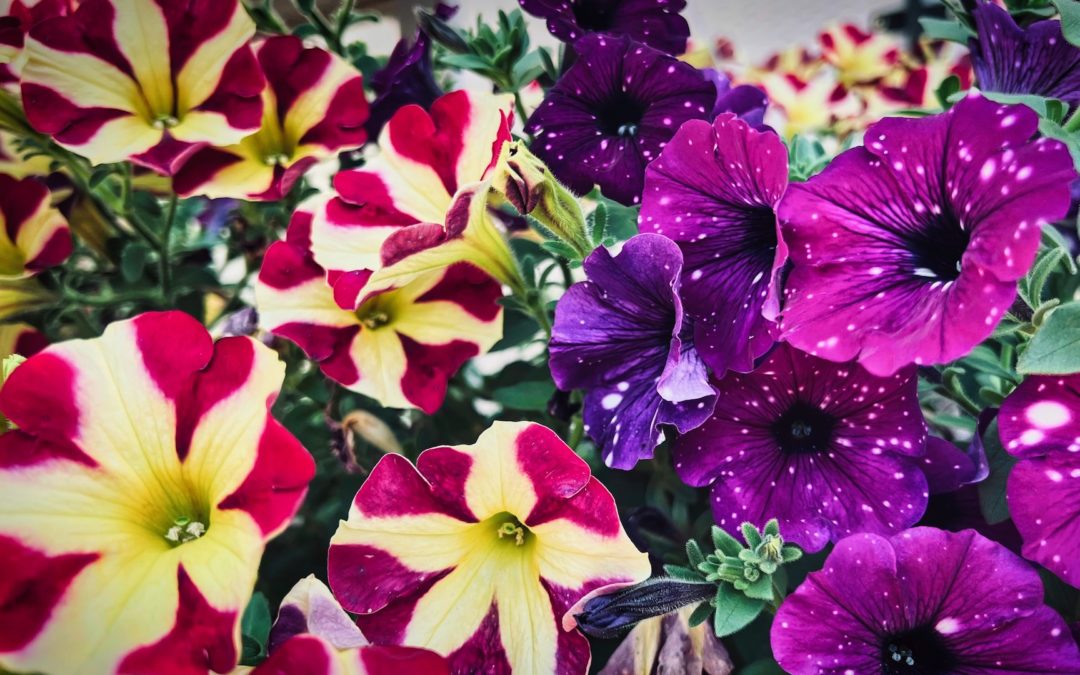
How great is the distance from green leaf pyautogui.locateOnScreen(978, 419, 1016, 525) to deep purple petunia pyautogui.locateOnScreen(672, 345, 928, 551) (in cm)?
4

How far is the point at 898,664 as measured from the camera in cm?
37

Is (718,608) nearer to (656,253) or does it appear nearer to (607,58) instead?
(656,253)

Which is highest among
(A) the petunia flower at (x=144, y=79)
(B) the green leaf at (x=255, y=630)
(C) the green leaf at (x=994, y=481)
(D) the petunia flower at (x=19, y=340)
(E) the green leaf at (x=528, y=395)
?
(A) the petunia flower at (x=144, y=79)

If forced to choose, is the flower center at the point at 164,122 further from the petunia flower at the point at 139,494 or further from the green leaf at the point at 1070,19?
the green leaf at the point at 1070,19

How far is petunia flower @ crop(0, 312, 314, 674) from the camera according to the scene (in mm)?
333

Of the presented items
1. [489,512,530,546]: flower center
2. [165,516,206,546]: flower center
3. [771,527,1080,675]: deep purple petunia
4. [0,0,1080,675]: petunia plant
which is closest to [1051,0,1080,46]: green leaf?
[0,0,1080,675]: petunia plant

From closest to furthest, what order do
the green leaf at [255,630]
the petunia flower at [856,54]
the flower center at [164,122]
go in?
the green leaf at [255,630], the flower center at [164,122], the petunia flower at [856,54]

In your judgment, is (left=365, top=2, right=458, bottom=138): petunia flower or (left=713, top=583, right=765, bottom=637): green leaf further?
(left=365, top=2, right=458, bottom=138): petunia flower

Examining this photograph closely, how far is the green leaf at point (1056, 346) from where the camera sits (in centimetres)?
32

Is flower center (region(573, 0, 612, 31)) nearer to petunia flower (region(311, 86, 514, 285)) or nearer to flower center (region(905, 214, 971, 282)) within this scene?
petunia flower (region(311, 86, 514, 285))

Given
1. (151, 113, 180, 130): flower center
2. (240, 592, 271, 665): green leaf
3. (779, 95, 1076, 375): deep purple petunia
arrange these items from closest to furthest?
(779, 95, 1076, 375): deep purple petunia < (240, 592, 271, 665): green leaf < (151, 113, 180, 130): flower center

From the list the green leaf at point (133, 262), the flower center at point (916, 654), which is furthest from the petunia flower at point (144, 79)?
the flower center at point (916, 654)

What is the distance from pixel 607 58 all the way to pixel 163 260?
1.17 ft

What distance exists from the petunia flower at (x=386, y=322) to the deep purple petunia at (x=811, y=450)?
0.15 m
